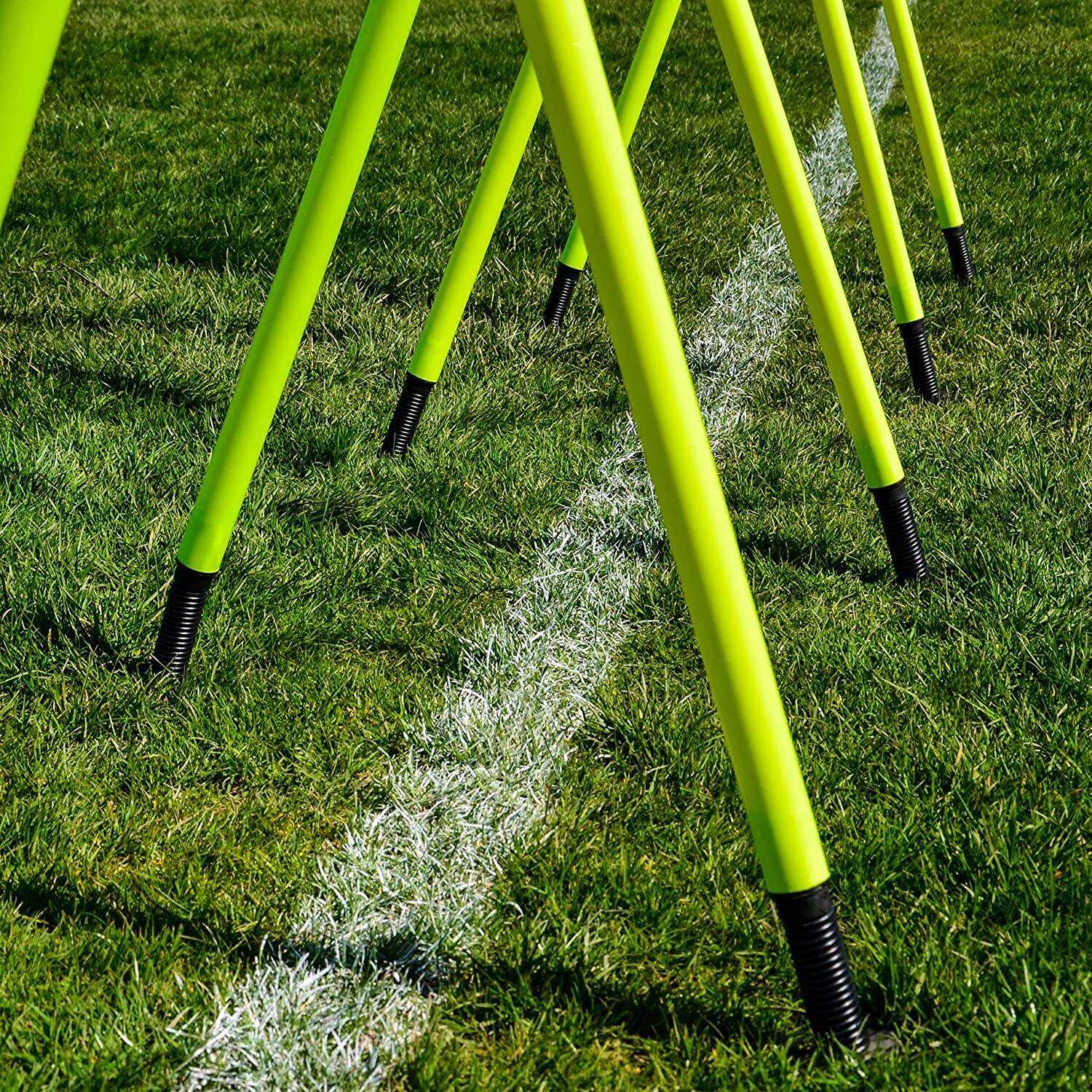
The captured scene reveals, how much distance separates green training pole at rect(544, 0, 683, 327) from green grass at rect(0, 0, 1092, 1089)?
21cm

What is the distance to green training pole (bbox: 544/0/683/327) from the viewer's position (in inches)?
111

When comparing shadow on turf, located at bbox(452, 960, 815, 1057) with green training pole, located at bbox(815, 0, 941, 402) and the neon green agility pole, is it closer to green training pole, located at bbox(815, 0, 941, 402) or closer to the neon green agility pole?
the neon green agility pole

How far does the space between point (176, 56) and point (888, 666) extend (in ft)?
21.0

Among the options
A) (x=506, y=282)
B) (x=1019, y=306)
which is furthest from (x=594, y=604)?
(x=1019, y=306)

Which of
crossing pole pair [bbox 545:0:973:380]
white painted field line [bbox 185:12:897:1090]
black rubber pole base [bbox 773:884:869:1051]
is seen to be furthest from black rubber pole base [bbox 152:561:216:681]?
crossing pole pair [bbox 545:0:973:380]

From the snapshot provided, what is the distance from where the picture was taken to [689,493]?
1.15 meters

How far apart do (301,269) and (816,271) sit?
906 mm

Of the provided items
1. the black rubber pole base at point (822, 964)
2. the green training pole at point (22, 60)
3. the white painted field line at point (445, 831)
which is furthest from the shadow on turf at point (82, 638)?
the black rubber pole base at point (822, 964)

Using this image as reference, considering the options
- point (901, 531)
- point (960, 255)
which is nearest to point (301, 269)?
point (901, 531)

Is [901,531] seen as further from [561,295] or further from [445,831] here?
[561,295]

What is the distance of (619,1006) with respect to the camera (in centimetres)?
138

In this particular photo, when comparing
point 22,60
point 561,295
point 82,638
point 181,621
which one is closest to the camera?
point 22,60

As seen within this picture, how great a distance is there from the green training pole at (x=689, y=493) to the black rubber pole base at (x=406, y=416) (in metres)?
1.54

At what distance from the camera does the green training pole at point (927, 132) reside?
3.02 metres
